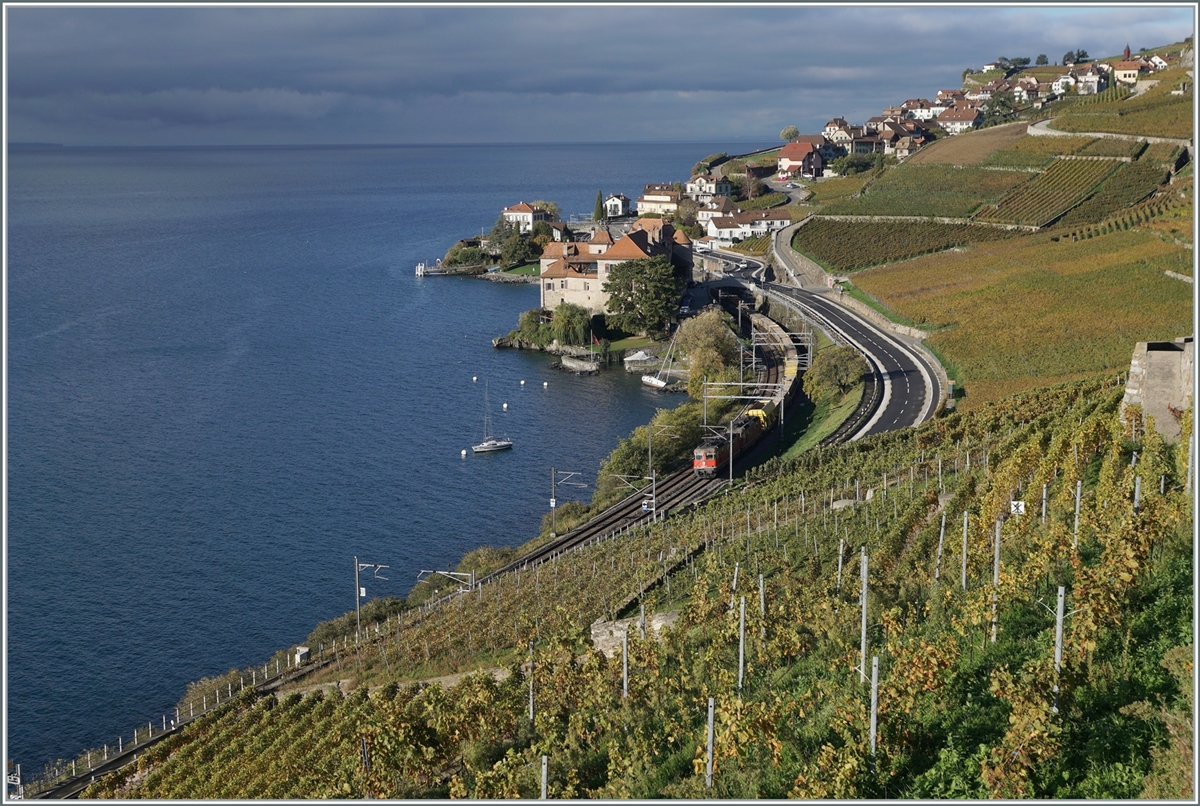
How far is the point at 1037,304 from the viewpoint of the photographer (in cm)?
5509

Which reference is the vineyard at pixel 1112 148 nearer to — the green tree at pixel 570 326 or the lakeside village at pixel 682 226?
the lakeside village at pixel 682 226

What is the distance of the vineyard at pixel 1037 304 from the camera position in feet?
151

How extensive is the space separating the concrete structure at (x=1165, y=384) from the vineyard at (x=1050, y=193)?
54.7 meters

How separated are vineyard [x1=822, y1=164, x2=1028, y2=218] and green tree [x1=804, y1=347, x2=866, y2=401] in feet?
122

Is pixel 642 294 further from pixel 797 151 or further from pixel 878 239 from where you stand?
pixel 797 151

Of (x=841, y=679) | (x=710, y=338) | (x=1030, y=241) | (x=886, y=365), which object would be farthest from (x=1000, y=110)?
(x=841, y=679)

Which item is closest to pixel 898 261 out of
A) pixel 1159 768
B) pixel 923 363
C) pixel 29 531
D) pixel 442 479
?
pixel 923 363

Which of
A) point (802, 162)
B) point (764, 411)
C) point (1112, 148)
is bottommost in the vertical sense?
point (764, 411)

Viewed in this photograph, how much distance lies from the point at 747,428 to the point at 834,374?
7.36 metres

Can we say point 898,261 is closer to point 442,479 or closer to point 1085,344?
point 1085,344

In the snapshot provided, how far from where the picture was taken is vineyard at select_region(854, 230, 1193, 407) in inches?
1809

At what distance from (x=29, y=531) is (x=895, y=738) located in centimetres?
3353

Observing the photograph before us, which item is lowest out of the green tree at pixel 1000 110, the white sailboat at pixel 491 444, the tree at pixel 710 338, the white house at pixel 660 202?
the white sailboat at pixel 491 444

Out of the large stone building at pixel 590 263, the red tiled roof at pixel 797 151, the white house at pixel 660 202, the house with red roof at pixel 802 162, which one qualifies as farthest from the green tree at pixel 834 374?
the red tiled roof at pixel 797 151
